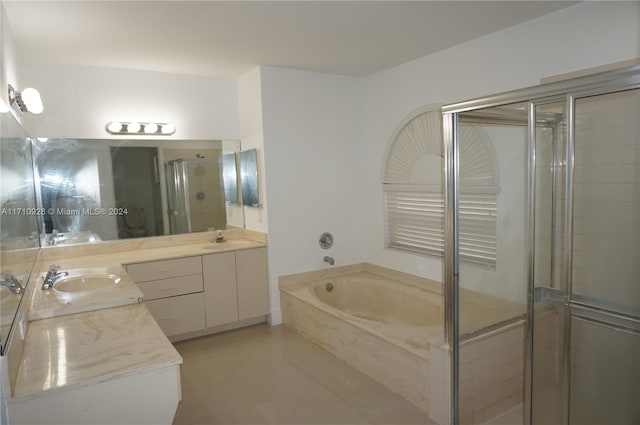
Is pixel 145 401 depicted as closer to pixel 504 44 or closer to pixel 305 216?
pixel 305 216

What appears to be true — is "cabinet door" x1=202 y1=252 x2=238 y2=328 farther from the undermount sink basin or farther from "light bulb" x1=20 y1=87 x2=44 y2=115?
"light bulb" x1=20 y1=87 x2=44 y2=115

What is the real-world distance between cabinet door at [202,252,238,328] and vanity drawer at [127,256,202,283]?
0.09 meters

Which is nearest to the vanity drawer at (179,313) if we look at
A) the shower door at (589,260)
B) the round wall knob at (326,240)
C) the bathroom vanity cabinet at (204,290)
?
the bathroom vanity cabinet at (204,290)

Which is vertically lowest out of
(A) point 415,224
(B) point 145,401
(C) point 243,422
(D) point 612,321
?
(C) point 243,422

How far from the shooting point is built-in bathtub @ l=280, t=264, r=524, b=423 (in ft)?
7.86

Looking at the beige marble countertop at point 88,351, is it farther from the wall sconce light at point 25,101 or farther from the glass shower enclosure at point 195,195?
the glass shower enclosure at point 195,195

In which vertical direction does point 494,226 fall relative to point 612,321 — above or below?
above

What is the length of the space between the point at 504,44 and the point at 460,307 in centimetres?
187

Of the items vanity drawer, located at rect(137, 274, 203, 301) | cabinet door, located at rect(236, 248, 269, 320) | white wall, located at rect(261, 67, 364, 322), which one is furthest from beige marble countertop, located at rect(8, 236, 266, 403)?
white wall, located at rect(261, 67, 364, 322)

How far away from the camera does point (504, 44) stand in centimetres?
298

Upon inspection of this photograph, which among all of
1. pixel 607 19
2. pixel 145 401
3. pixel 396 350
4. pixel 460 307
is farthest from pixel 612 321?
pixel 145 401

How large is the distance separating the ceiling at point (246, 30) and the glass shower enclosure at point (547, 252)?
0.91 metres

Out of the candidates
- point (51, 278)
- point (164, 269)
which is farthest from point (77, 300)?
point (164, 269)

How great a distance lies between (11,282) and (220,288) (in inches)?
87.9
